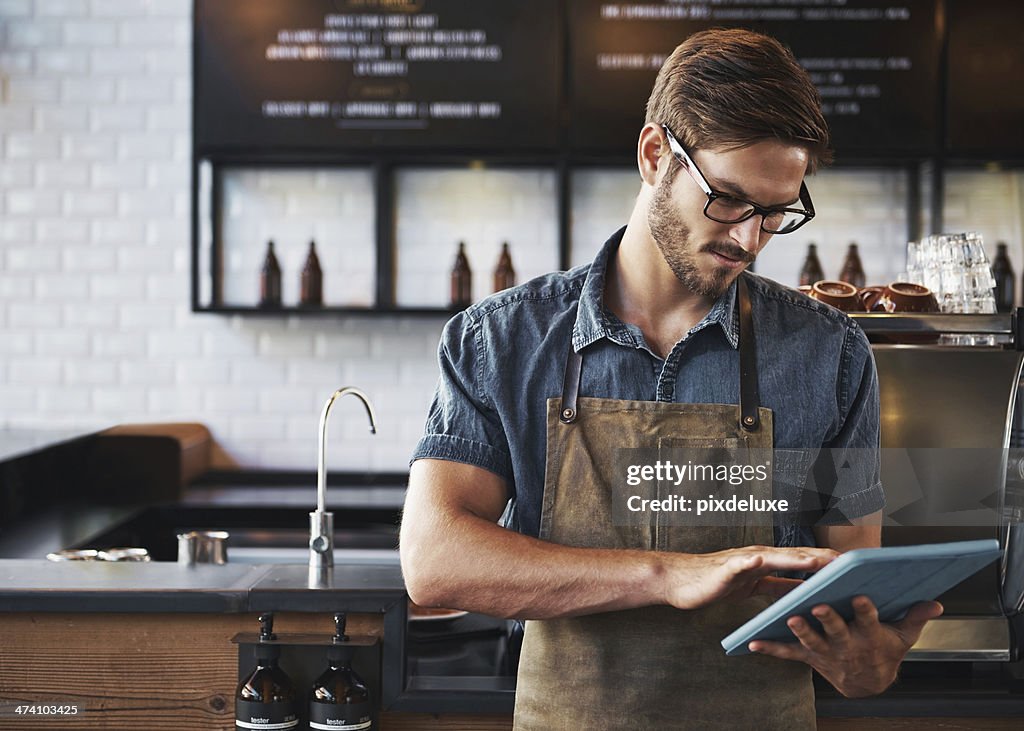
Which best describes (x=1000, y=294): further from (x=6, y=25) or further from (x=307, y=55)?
(x=6, y=25)

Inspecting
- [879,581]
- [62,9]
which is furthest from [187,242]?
[879,581]

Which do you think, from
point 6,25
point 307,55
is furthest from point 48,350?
point 307,55

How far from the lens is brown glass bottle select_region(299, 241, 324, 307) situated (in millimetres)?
3889

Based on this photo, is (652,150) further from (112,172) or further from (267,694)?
(112,172)

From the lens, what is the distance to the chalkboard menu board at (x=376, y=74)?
3.72 meters

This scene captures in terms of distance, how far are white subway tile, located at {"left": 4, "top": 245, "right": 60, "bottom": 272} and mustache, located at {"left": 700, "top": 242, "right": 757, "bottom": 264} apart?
3.30 m

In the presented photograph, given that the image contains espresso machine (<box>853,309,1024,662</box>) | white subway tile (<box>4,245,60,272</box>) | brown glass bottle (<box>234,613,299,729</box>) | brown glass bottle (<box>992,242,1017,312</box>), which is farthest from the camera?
white subway tile (<box>4,245,60,272</box>)

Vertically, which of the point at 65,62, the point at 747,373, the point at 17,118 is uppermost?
the point at 65,62

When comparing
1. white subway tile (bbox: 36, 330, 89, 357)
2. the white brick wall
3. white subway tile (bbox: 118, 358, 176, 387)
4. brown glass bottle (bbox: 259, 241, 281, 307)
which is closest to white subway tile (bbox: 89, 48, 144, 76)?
the white brick wall

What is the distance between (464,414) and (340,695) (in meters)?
0.59

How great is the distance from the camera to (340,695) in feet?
5.83

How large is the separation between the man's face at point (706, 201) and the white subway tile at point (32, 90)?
327cm

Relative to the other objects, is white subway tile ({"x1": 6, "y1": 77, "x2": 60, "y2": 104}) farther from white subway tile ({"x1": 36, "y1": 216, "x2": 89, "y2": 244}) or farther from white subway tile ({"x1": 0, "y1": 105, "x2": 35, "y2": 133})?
white subway tile ({"x1": 36, "y1": 216, "x2": 89, "y2": 244})

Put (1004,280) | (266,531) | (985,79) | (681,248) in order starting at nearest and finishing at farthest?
(681,248) < (266,531) < (985,79) < (1004,280)
